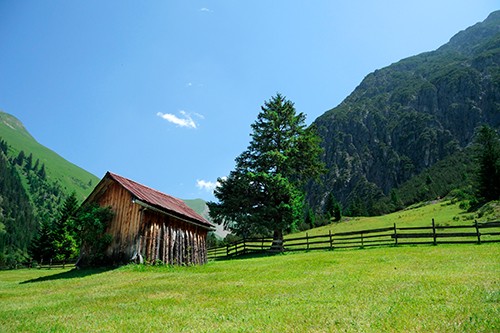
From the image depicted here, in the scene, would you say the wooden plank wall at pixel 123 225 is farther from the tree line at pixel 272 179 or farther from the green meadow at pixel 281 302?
the tree line at pixel 272 179

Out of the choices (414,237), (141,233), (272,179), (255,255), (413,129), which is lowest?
(255,255)

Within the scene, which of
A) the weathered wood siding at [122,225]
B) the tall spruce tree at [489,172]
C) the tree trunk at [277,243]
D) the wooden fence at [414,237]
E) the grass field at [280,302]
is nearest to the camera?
the grass field at [280,302]

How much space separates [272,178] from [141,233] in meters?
14.8

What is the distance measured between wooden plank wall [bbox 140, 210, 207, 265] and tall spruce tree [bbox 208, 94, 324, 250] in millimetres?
7715

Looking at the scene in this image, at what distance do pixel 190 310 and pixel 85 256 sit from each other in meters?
16.8

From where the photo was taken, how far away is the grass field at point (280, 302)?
23.0 ft

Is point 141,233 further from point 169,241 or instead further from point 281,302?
point 281,302

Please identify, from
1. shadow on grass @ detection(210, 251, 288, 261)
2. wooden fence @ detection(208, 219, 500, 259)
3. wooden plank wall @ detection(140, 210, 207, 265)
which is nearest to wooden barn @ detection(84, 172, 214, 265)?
wooden plank wall @ detection(140, 210, 207, 265)

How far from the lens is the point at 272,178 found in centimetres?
3198

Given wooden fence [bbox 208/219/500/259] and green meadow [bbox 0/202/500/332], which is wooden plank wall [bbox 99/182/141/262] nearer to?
green meadow [bbox 0/202/500/332]

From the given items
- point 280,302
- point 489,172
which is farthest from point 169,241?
point 489,172

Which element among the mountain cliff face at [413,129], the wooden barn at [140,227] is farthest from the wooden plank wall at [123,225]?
the mountain cliff face at [413,129]

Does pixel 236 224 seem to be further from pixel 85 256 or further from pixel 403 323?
pixel 403 323

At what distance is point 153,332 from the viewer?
697cm
